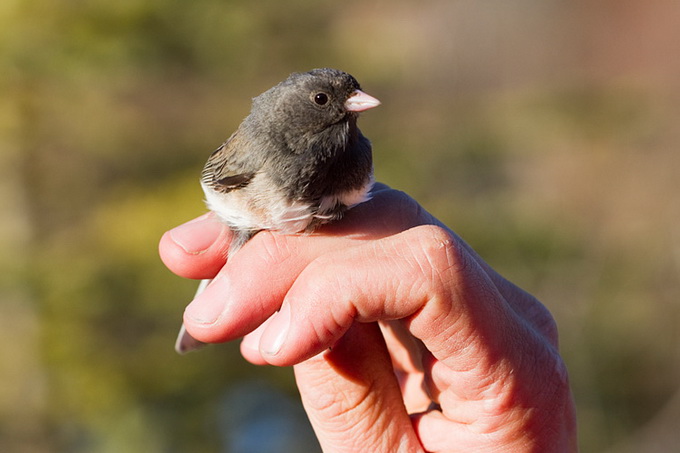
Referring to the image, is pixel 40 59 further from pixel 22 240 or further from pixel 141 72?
pixel 22 240

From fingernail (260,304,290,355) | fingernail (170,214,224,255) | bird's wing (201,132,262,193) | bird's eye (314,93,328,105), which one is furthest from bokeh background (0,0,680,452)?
fingernail (260,304,290,355)

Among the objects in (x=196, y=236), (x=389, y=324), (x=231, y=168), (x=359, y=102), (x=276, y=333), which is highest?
(x=359, y=102)

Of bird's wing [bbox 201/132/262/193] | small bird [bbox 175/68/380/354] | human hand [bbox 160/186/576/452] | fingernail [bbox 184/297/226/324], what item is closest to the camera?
human hand [bbox 160/186/576/452]

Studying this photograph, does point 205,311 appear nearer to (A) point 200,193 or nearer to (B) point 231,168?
(B) point 231,168

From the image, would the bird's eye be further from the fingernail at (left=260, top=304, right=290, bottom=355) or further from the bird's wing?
the fingernail at (left=260, top=304, right=290, bottom=355)

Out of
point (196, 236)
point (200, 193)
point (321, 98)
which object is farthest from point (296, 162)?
point (200, 193)

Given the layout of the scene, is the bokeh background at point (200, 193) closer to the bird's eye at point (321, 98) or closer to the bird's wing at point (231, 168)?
the bird's wing at point (231, 168)
